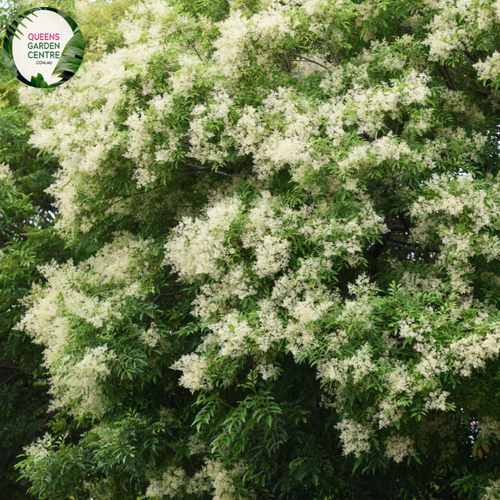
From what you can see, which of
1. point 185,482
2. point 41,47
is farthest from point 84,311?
point 41,47

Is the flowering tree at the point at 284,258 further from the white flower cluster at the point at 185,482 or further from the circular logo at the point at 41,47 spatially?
the circular logo at the point at 41,47

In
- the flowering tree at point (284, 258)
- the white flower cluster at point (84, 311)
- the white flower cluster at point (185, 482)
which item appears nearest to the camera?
the flowering tree at point (284, 258)

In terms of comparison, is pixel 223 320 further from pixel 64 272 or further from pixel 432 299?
pixel 64 272

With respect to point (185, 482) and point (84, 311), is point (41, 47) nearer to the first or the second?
point (84, 311)

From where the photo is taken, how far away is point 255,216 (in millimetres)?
5527

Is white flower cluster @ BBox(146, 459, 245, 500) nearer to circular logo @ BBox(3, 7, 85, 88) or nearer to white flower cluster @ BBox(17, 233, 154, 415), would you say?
white flower cluster @ BBox(17, 233, 154, 415)

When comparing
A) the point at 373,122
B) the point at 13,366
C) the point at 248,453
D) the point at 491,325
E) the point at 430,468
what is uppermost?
the point at 373,122

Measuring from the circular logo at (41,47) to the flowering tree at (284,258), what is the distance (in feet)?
2.51

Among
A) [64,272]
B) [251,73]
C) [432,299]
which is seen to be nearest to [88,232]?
[64,272]

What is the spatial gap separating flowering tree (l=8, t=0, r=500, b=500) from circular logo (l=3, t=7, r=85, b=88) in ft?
2.51

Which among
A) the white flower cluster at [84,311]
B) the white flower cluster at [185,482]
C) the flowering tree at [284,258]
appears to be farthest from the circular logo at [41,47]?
the white flower cluster at [185,482]

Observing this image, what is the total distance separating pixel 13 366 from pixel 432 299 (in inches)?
324

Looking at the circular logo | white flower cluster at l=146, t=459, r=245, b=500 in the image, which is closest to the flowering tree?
white flower cluster at l=146, t=459, r=245, b=500

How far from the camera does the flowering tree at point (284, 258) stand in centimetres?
516
